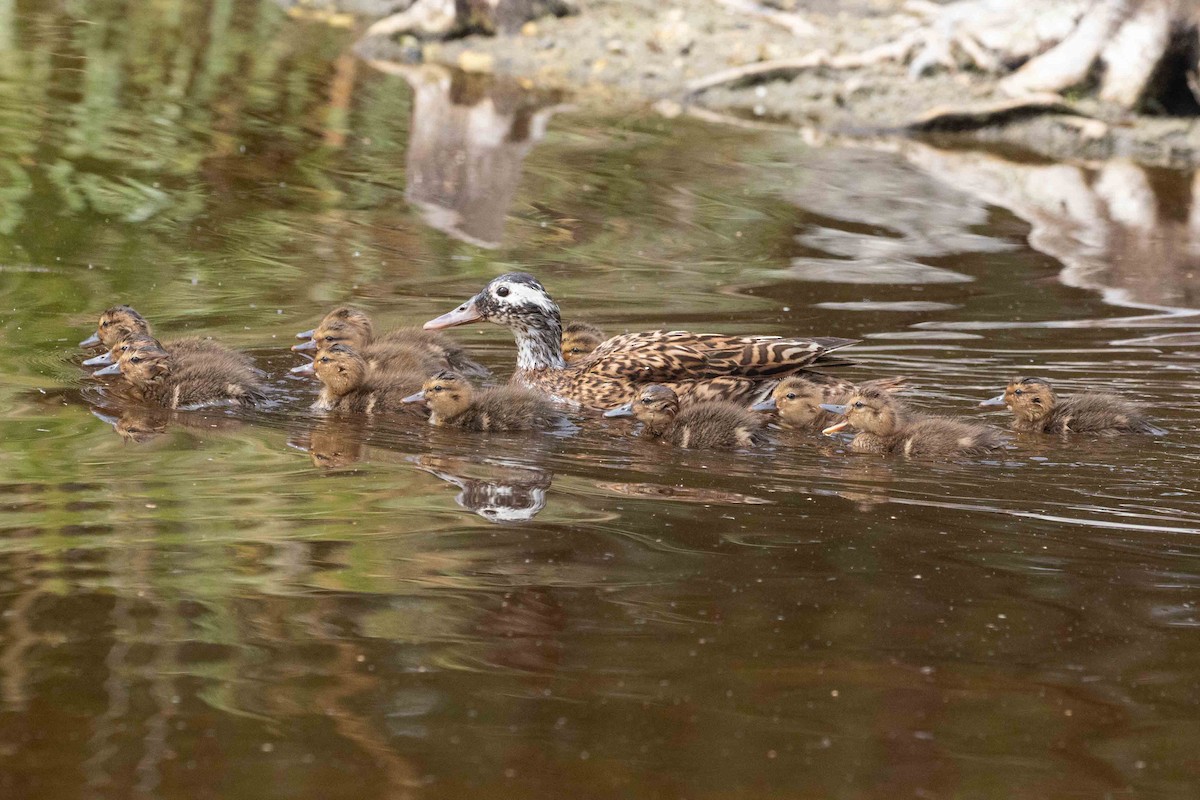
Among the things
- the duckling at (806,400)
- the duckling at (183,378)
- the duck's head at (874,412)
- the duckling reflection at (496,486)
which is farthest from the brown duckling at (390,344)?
the duck's head at (874,412)

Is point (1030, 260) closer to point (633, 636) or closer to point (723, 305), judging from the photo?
point (723, 305)

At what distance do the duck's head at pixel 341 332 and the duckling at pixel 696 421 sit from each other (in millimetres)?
1237

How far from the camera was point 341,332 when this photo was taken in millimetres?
6652

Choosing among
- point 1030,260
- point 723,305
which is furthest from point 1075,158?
point 723,305

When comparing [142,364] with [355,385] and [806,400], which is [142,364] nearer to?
[355,385]

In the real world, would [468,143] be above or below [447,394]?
above

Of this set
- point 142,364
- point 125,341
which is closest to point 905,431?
point 142,364

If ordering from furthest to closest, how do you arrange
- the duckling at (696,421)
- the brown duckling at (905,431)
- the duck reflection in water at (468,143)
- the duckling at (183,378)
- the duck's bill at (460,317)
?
1. the duck reflection in water at (468,143)
2. the duck's bill at (460,317)
3. the duckling at (183,378)
4. the duckling at (696,421)
5. the brown duckling at (905,431)

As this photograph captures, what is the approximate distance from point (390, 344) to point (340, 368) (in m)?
0.62

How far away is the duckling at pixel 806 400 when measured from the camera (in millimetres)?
6176

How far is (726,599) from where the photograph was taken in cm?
394

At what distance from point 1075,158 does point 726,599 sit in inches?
438

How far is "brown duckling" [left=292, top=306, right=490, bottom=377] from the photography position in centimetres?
654

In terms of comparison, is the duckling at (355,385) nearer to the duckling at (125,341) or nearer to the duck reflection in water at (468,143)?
the duckling at (125,341)
